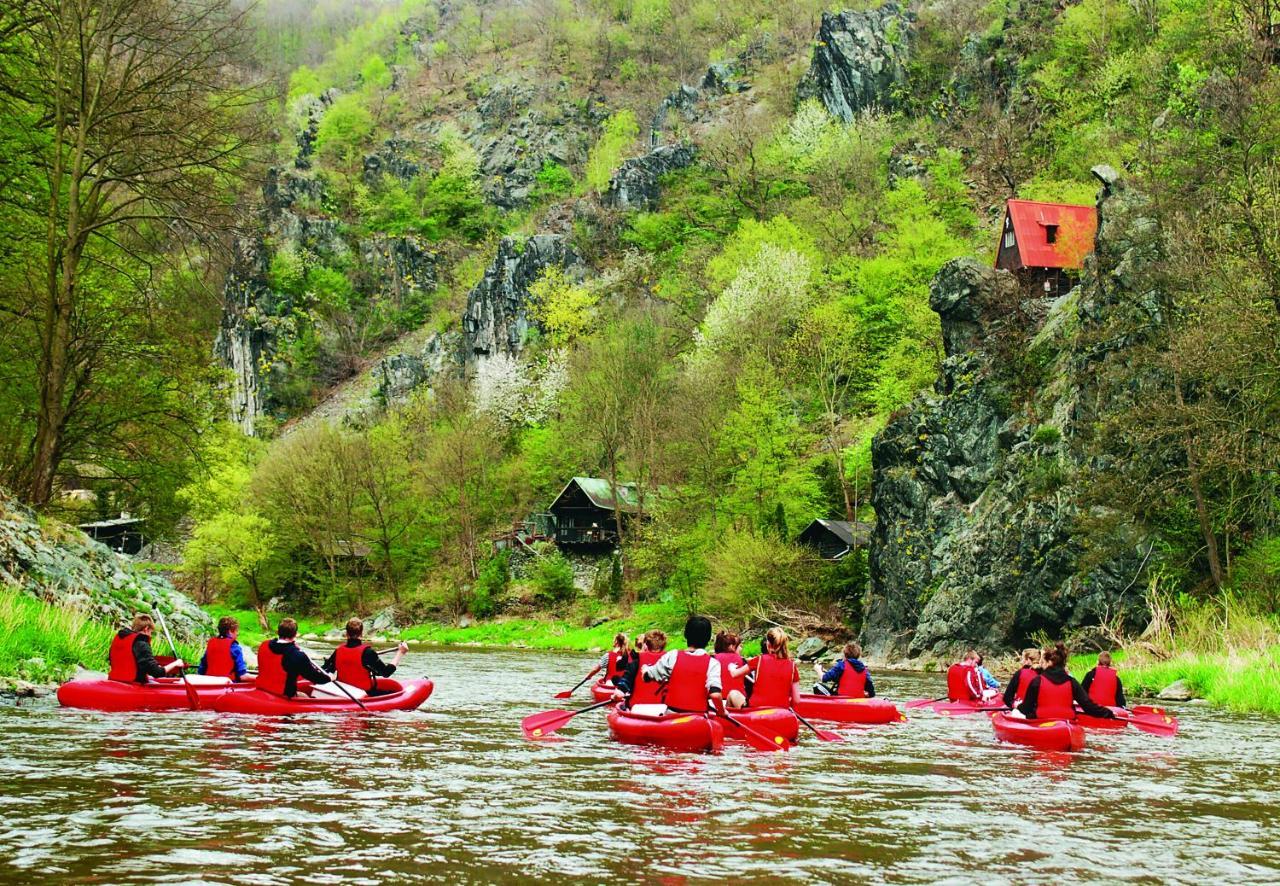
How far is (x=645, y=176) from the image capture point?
92750 mm

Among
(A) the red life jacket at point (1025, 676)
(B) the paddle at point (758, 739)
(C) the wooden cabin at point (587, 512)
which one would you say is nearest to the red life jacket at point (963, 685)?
(A) the red life jacket at point (1025, 676)

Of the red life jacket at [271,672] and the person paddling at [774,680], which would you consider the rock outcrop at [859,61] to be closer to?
the person paddling at [774,680]

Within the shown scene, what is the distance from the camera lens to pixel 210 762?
1097 cm

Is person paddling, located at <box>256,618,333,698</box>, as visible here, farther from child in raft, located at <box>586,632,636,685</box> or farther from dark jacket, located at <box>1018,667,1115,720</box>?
dark jacket, located at <box>1018,667,1115,720</box>

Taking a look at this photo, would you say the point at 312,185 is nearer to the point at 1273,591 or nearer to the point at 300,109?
the point at 300,109

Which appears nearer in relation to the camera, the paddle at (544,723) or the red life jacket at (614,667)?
the paddle at (544,723)

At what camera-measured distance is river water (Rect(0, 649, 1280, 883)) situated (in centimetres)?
700

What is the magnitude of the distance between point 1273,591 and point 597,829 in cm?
2176

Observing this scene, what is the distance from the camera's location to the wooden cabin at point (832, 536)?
43.7 meters

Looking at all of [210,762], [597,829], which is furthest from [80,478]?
[597,829]

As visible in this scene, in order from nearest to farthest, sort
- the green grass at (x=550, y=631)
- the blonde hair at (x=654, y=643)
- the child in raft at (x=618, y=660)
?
the blonde hair at (x=654, y=643)
the child in raft at (x=618, y=660)
the green grass at (x=550, y=631)

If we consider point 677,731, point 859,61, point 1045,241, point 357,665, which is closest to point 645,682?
point 677,731

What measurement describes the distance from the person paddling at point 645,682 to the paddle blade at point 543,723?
981mm

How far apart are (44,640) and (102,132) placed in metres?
9.55
